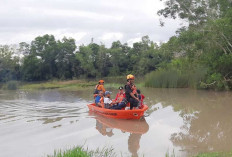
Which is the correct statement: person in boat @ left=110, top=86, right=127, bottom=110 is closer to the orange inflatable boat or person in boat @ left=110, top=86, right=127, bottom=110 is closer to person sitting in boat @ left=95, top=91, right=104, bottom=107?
the orange inflatable boat

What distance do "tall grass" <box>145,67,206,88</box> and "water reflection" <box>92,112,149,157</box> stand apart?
41.4 ft

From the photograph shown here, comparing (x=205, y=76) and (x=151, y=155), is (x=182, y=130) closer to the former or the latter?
(x=151, y=155)

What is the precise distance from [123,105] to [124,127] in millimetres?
1595

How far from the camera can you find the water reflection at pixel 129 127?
291 inches

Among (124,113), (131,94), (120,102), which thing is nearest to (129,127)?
(124,113)

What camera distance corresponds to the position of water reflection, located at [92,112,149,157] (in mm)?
7395

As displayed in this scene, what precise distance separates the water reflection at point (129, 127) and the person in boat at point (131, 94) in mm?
644

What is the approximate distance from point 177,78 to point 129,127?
15.0 meters

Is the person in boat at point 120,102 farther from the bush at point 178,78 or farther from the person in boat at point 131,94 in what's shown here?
the bush at point 178,78

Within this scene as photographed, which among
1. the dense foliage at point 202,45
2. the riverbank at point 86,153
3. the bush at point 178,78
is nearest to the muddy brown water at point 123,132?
the riverbank at point 86,153

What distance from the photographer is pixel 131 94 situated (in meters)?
10.2

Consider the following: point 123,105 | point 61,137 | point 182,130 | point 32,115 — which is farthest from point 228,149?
point 32,115

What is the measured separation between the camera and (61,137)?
323 inches

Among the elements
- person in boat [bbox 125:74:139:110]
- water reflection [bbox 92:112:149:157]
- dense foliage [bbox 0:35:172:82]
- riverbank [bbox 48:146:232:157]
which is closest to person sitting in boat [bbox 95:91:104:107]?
water reflection [bbox 92:112:149:157]
